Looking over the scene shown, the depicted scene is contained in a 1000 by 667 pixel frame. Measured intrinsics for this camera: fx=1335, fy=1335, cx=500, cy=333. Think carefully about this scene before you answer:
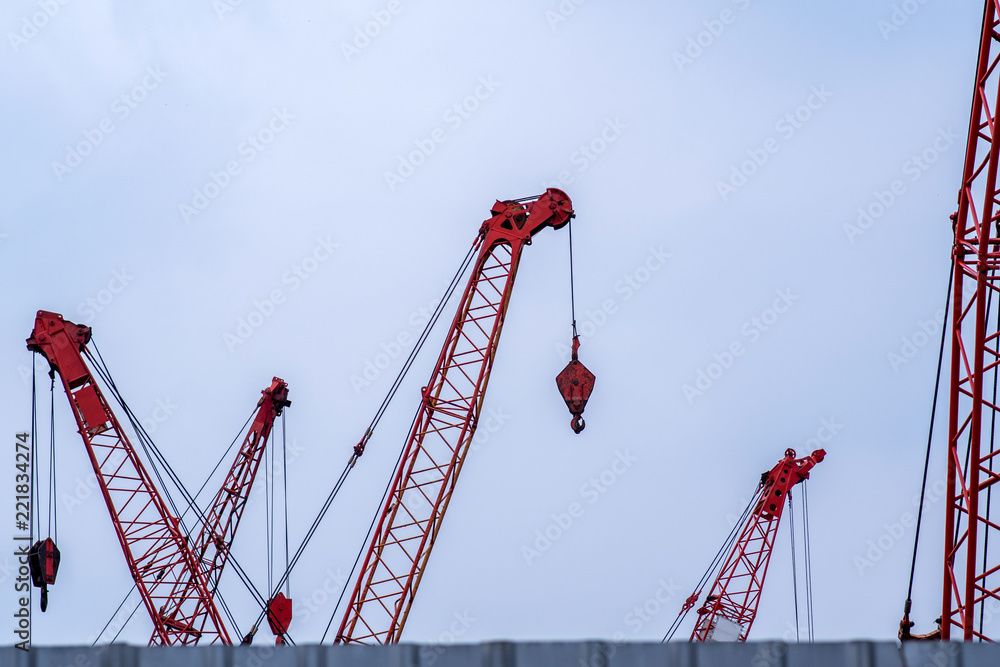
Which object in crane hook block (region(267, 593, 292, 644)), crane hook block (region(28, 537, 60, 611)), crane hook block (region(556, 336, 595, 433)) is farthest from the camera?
crane hook block (region(267, 593, 292, 644))

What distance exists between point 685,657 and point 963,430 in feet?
42.7

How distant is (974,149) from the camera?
29734 mm

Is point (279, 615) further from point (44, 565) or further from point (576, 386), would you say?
point (576, 386)

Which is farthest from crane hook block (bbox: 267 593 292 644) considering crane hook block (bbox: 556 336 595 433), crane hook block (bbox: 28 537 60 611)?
crane hook block (bbox: 556 336 595 433)

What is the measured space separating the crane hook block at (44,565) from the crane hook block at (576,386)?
1795cm

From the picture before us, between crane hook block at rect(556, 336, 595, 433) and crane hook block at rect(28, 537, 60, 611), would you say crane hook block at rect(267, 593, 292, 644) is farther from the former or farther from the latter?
crane hook block at rect(556, 336, 595, 433)

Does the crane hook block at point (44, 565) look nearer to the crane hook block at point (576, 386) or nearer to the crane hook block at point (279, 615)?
the crane hook block at point (279, 615)

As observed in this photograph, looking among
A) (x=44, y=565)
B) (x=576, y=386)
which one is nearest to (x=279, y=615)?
(x=44, y=565)

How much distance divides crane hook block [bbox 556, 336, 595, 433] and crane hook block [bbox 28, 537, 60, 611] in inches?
707

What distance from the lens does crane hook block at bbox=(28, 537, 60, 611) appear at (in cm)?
4375

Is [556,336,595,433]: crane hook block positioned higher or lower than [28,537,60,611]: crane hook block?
higher

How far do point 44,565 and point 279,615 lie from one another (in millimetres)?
11744

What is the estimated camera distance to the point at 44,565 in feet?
144

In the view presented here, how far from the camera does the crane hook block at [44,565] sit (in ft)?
144
